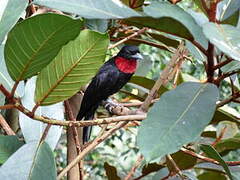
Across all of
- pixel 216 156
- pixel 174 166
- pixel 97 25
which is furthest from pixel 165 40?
pixel 216 156

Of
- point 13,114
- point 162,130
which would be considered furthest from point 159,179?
point 162,130

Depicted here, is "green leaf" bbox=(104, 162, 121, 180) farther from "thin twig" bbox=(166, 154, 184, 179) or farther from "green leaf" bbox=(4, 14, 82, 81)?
"green leaf" bbox=(4, 14, 82, 81)

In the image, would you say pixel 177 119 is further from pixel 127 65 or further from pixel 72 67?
pixel 127 65

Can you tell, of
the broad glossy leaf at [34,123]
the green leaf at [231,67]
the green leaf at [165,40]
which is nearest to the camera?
the green leaf at [231,67]

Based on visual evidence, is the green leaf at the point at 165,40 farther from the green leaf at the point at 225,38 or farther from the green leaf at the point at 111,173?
the green leaf at the point at 225,38

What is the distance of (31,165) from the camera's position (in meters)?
0.80

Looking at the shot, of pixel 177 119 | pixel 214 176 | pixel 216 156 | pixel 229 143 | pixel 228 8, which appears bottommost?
pixel 214 176

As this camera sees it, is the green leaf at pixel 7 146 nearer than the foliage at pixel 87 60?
No

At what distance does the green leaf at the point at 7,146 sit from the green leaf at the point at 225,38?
456 millimetres

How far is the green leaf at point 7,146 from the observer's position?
2.93 feet

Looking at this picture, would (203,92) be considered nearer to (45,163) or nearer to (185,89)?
(185,89)

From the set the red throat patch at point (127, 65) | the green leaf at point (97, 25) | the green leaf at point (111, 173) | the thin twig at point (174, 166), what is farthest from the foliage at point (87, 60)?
the red throat patch at point (127, 65)

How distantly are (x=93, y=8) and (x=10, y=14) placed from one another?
151mm

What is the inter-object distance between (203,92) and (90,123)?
0.20m
